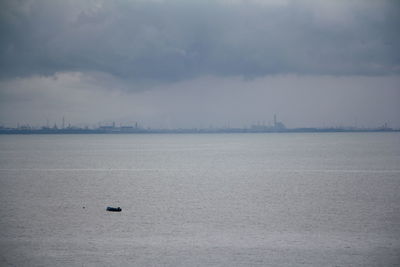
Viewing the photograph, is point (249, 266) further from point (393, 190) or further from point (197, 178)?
point (197, 178)

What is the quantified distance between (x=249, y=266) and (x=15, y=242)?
32.2 feet

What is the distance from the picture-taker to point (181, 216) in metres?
27.0

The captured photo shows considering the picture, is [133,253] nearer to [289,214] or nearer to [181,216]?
[181,216]

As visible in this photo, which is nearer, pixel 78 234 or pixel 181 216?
pixel 78 234

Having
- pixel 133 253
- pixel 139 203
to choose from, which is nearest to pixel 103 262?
pixel 133 253

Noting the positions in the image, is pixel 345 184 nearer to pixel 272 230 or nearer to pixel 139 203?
pixel 139 203

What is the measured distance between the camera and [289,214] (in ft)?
91.2

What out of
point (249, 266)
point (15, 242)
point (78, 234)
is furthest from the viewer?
point (78, 234)

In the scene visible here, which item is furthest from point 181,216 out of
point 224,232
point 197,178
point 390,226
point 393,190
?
point 197,178

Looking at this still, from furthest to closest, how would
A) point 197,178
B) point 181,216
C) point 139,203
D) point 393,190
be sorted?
point 197,178
point 393,190
point 139,203
point 181,216

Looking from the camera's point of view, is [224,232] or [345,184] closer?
[224,232]

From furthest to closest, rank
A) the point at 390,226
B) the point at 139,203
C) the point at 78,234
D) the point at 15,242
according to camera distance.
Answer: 1. the point at 139,203
2. the point at 390,226
3. the point at 78,234
4. the point at 15,242

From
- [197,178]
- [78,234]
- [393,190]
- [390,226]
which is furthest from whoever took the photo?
[197,178]

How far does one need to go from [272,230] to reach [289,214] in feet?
17.1
